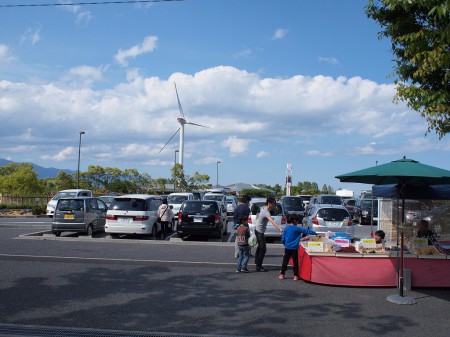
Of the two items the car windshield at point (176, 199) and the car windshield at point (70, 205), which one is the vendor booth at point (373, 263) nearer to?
the car windshield at point (70, 205)

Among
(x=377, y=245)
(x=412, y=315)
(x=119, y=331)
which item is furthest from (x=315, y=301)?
(x=119, y=331)

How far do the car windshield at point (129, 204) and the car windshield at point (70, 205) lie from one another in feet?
4.65

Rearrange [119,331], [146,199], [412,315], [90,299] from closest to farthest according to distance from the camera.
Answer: [119,331] → [412,315] → [90,299] → [146,199]

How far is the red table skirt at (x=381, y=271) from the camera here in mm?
9055

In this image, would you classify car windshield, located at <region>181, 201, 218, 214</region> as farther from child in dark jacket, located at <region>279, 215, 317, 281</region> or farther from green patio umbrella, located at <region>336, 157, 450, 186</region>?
green patio umbrella, located at <region>336, 157, 450, 186</region>

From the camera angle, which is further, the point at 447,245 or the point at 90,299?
the point at 447,245

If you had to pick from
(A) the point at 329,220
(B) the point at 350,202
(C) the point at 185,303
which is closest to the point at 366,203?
(B) the point at 350,202

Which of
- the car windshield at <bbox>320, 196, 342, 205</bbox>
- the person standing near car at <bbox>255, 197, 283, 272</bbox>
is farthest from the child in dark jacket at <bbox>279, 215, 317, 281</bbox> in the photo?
the car windshield at <bbox>320, 196, 342, 205</bbox>

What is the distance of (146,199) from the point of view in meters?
16.8

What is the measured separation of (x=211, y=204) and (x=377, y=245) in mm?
8614

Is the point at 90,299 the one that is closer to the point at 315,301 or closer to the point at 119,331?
the point at 119,331

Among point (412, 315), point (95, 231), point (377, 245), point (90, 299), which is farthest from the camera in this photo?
point (95, 231)

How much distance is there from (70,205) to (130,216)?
254 centimetres

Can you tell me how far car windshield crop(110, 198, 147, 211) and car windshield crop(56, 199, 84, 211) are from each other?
1419mm
